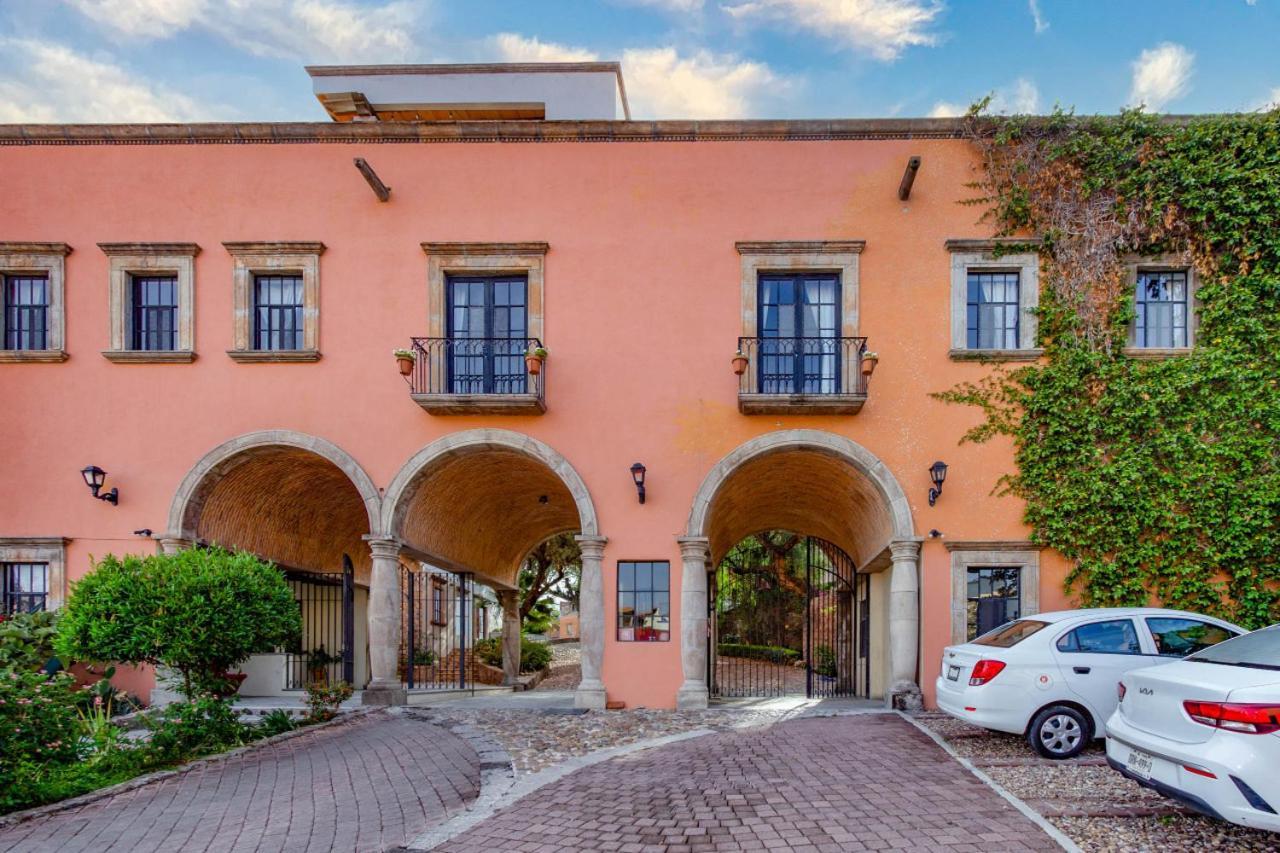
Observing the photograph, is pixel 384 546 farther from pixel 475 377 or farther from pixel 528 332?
pixel 528 332

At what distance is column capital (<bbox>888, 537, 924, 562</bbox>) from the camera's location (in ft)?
37.9

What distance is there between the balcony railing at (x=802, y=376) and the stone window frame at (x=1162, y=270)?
3.99 meters

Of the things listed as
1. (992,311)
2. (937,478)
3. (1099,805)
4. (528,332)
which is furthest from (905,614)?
(528,332)

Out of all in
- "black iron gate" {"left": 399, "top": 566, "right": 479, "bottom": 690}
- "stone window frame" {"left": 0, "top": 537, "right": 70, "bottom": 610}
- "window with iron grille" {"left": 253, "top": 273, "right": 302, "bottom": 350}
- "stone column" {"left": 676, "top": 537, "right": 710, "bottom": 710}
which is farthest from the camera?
"black iron gate" {"left": 399, "top": 566, "right": 479, "bottom": 690}

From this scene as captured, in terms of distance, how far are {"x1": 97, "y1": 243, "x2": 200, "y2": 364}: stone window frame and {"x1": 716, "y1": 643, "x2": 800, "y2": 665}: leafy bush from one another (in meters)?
19.3

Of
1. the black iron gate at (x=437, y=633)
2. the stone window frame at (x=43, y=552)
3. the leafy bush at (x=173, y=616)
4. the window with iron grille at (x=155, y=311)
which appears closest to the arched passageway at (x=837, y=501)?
the black iron gate at (x=437, y=633)

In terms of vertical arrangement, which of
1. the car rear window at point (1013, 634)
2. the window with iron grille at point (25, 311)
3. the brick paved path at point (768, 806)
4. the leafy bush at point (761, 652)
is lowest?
the leafy bush at point (761, 652)

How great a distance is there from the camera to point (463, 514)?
14820 mm

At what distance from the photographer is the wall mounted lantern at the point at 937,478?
37.8 ft

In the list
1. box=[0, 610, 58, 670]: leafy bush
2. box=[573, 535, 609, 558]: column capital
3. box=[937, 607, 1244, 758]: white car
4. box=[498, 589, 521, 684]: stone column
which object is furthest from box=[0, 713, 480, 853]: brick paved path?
box=[498, 589, 521, 684]: stone column

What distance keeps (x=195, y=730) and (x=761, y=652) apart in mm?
21021

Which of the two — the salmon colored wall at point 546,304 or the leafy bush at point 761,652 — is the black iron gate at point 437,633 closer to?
the salmon colored wall at point 546,304

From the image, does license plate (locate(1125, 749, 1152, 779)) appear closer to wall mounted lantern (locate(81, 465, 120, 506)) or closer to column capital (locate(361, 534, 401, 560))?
column capital (locate(361, 534, 401, 560))

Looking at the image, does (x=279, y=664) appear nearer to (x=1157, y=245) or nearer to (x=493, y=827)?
(x=493, y=827)
